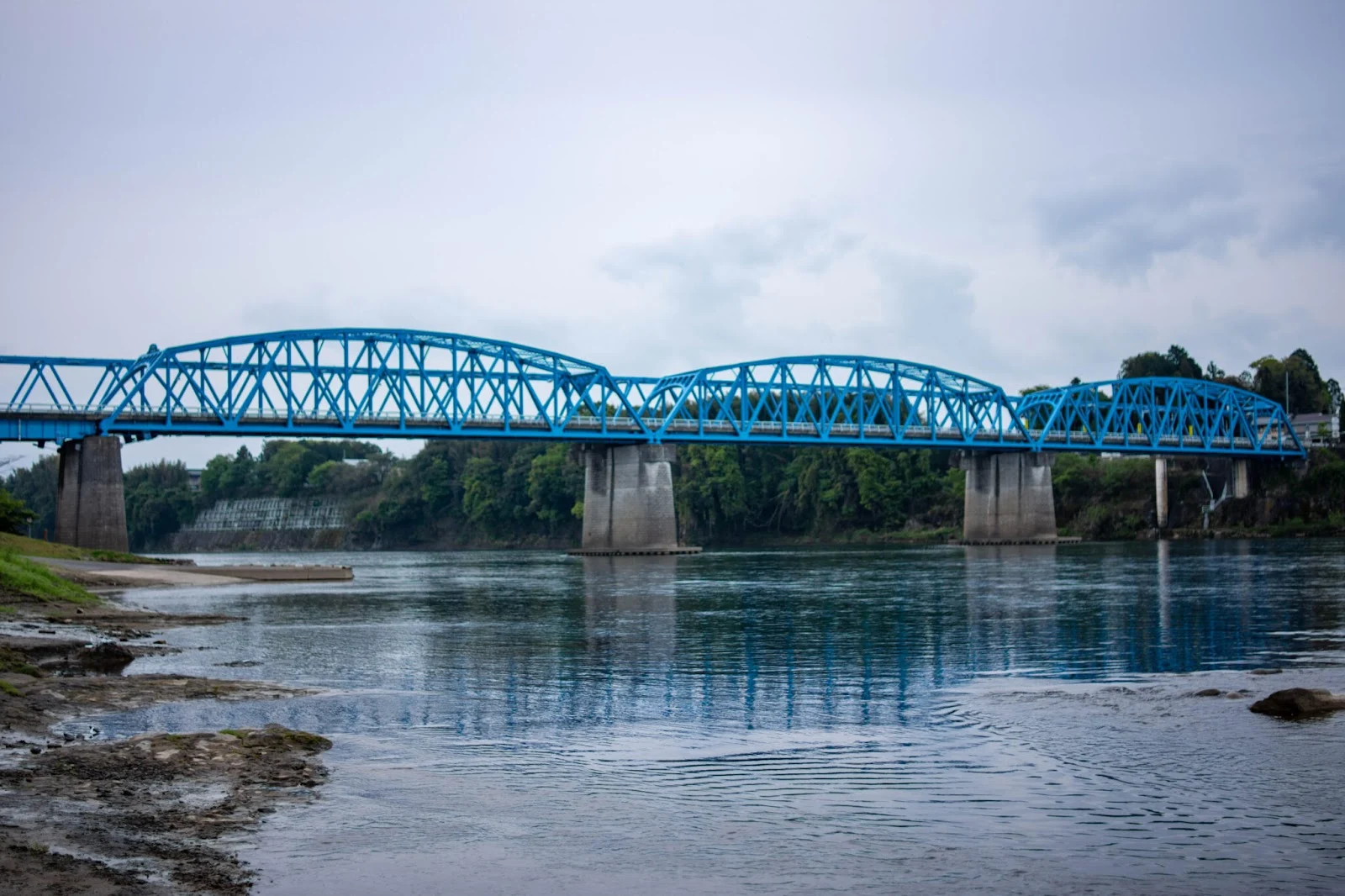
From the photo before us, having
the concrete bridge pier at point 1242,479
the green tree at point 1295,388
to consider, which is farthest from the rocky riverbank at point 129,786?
the green tree at point 1295,388

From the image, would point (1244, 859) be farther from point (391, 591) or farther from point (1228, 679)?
point (391, 591)

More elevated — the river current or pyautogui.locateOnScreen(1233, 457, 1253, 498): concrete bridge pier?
pyautogui.locateOnScreen(1233, 457, 1253, 498): concrete bridge pier

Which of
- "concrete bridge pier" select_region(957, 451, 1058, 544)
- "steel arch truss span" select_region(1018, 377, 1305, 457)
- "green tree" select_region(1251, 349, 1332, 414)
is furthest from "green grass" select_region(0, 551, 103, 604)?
"green tree" select_region(1251, 349, 1332, 414)

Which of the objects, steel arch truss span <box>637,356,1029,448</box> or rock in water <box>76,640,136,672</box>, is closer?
rock in water <box>76,640,136,672</box>

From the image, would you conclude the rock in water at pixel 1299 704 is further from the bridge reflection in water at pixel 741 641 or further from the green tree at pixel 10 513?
the green tree at pixel 10 513

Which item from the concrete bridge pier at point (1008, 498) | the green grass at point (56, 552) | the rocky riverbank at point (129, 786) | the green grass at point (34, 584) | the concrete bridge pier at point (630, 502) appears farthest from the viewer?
the concrete bridge pier at point (1008, 498)

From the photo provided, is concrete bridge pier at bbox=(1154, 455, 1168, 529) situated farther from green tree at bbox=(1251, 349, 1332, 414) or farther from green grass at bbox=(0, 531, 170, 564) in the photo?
green grass at bbox=(0, 531, 170, 564)

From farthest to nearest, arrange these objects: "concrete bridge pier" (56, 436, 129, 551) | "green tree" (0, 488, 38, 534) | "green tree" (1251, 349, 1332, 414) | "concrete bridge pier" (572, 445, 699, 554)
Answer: "green tree" (1251, 349, 1332, 414) < "concrete bridge pier" (572, 445, 699, 554) < "concrete bridge pier" (56, 436, 129, 551) < "green tree" (0, 488, 38, 534)

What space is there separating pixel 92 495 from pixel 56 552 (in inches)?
1080

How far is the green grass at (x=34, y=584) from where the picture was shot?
40.7 meters

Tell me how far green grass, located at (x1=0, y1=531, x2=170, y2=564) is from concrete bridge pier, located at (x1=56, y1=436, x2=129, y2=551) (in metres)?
7.31

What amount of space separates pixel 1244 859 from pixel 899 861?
140 inches

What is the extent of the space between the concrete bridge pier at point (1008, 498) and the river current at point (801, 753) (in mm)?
111047

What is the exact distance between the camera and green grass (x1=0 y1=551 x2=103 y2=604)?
4066 centimetres
